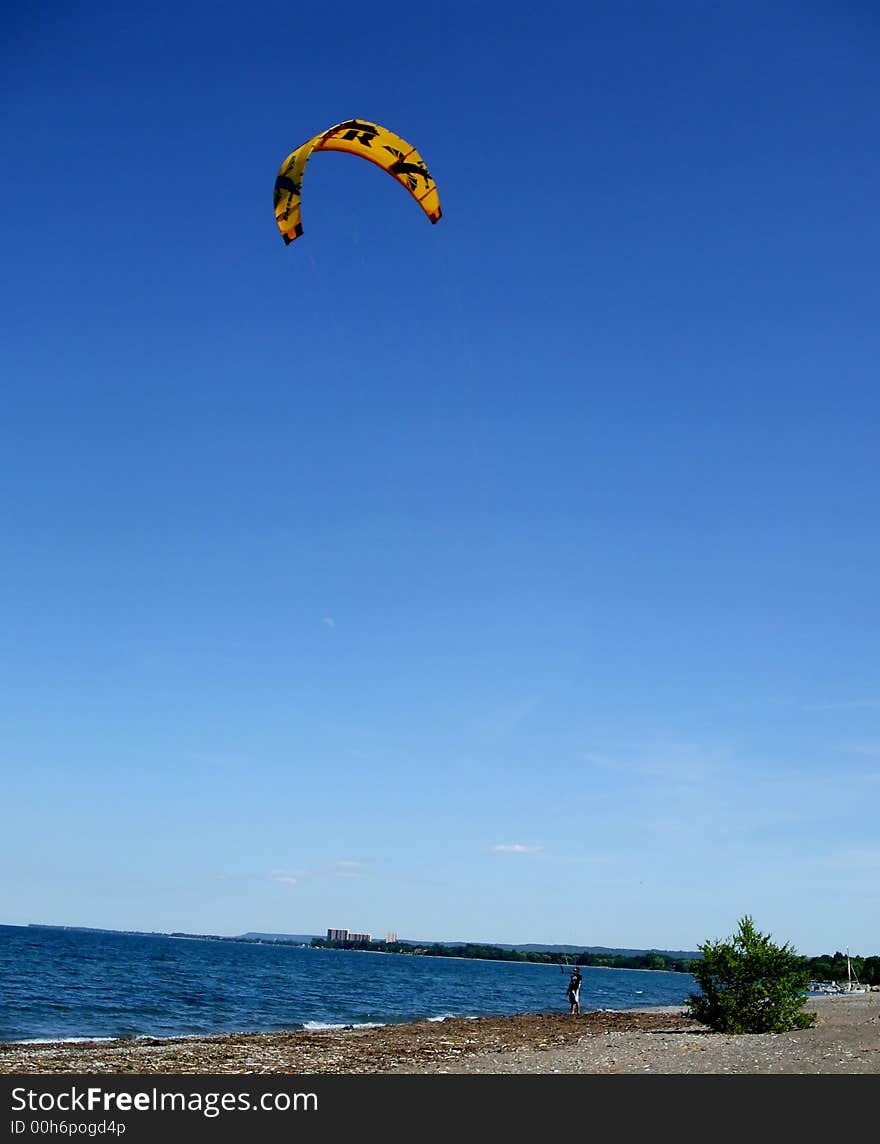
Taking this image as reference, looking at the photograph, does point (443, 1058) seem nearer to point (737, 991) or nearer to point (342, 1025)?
point (737, 991)

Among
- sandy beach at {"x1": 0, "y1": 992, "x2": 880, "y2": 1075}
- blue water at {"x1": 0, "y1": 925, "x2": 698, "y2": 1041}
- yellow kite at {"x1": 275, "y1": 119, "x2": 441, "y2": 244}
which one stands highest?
yellow kite at {"x1": 275, "y1": 119, "x2": 441, "y2": 244}

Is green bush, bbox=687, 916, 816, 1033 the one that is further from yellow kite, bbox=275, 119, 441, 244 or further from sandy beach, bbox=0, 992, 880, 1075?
yellow kite, bbox=275, 119, 441, 244

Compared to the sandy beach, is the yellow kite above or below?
above

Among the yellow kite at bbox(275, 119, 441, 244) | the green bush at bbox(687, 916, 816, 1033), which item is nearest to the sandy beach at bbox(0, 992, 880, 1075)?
the green bush at bbox(687, 916, 816, 1033)

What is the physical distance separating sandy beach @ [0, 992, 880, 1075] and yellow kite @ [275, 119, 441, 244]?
1629 centimetres

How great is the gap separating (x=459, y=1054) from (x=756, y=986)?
7.49 m

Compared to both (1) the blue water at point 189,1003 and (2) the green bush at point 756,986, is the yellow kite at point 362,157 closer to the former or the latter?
(2) the green bush at point 756,986

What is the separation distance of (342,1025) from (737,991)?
19822 mm

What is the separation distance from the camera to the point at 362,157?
1695 centimetres

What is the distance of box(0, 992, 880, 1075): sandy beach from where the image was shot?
→ 623 inches
